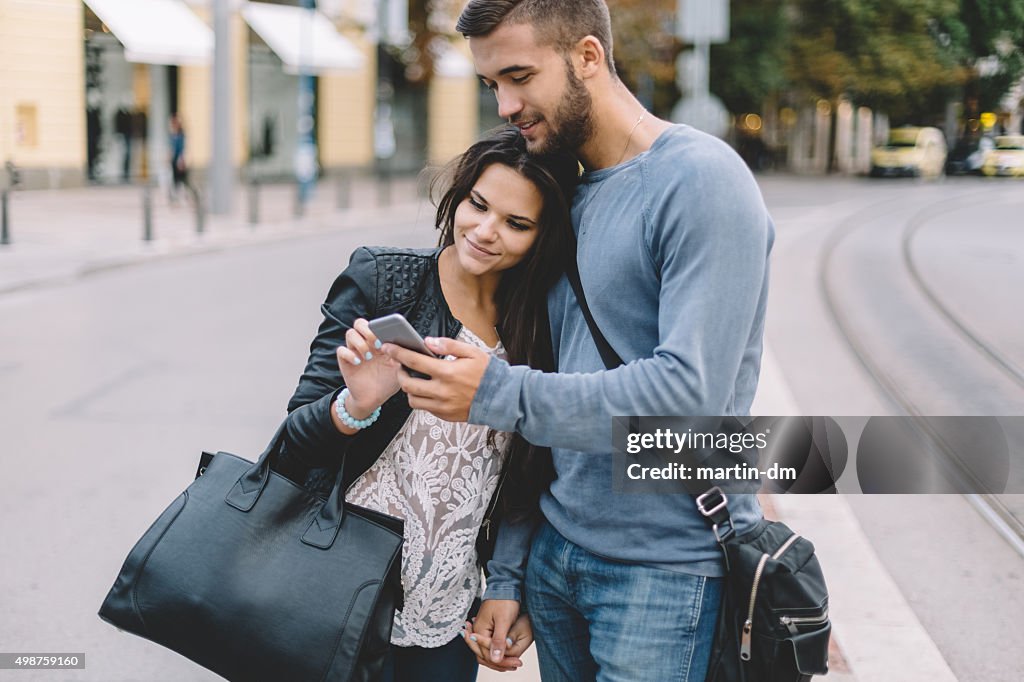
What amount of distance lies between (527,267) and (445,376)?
16.0 inches

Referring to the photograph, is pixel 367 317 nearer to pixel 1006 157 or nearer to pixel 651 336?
pixel 651 336

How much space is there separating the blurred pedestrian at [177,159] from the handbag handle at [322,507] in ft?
61.2

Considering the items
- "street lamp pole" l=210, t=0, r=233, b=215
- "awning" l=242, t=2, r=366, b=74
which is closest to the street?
A: "street lamp pole" l=210, t=0, r=233, b=215

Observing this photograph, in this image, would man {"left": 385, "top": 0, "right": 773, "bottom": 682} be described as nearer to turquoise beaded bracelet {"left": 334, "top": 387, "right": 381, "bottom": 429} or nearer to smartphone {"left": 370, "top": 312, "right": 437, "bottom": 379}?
smartphone {"left": 370, "top": 312, "right": 437, "bottom": 379}

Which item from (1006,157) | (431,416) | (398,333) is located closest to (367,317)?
(431,416)

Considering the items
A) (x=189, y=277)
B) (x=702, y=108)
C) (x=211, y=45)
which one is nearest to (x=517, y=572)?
(x=189, y=277)

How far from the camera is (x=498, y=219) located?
184 cm

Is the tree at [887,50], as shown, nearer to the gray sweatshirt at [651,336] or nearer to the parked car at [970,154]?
the parked car at [970,154]

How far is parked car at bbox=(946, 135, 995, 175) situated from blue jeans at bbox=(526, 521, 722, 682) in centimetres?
150

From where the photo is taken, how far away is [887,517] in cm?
473

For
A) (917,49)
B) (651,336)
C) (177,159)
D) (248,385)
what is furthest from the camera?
(177,159)

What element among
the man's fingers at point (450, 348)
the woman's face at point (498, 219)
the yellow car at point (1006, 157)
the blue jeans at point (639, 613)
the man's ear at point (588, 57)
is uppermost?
the man's ear at point (588, 57)

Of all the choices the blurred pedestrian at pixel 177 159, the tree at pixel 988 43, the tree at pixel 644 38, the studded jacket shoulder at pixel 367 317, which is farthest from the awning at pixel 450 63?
the studded jacket shoulder at pixel 367 317

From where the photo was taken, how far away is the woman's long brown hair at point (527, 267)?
1.81 meters
